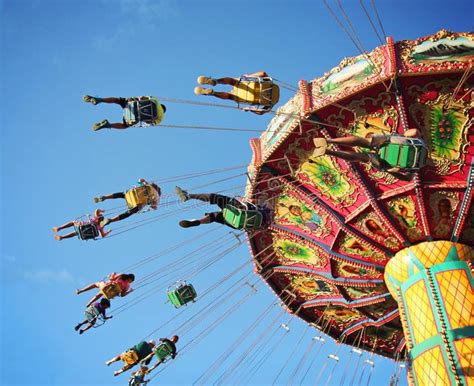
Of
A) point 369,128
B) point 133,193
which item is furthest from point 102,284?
point 369,128

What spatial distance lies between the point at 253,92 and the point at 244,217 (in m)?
2.73

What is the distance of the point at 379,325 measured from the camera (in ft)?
50.3

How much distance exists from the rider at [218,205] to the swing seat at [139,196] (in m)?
1.18

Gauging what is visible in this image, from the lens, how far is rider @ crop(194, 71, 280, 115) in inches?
450

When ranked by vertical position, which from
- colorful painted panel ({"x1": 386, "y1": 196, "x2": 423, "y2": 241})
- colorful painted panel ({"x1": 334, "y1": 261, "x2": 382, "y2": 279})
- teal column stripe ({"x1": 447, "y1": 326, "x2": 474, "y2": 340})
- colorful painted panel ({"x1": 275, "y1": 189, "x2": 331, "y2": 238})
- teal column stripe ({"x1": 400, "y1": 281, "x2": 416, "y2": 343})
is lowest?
teal column stripe ({"x1": 447, "y1": 326, "x2": 474, "y2": 340})

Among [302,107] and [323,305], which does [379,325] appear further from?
[302,107]

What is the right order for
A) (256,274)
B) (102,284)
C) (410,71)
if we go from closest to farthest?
(410,71)
(102,284)
(256,274)

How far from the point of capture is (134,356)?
14.6 meters

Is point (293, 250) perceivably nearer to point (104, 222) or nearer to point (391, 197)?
point (391, 197)

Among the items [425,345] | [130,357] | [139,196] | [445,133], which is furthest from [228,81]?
[130,357]

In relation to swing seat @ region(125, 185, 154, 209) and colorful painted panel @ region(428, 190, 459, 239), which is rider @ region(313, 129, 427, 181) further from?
swing seat @ region(125, 185, 154, 209)

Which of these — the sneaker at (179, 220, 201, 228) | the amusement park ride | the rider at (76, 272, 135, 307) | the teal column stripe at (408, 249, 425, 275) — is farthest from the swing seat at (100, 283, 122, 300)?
the teal column stripe at (408, 249, 425, 275)

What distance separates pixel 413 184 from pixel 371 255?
211cm

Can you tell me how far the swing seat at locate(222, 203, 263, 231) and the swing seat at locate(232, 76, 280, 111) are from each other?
2283 millimetres
